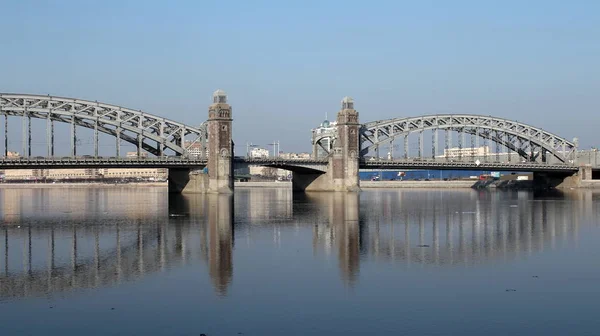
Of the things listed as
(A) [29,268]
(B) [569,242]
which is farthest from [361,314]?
(B) [569,242]

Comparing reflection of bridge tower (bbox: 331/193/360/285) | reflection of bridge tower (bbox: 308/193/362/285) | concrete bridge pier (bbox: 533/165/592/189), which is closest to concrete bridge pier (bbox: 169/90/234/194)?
reflection of bridge tower (bbox: 331/193/360/285)

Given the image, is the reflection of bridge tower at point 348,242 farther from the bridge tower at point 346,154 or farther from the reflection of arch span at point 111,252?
the bridge tower at point 346,154

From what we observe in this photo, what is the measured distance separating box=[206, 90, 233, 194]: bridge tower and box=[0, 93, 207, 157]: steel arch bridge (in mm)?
7959

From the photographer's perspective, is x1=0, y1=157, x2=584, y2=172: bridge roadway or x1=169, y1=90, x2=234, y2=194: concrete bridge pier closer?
x1=0, y1=157, x2=584, y2=172: bridge roadway

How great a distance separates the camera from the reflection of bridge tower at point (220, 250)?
2841 centimetres

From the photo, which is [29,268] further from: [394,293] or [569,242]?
[569,242]

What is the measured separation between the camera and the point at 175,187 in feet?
381

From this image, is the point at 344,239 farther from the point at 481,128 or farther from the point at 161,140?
the point at 481,128

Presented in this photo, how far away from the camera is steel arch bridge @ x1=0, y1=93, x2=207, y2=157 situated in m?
104

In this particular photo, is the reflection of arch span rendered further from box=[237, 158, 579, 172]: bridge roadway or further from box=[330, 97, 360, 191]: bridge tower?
box=[330, 97, 360, 191]: bridge tower

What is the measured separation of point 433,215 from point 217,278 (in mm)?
36543

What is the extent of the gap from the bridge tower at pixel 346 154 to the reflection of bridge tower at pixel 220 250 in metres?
60.6

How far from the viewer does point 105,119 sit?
109812 mm

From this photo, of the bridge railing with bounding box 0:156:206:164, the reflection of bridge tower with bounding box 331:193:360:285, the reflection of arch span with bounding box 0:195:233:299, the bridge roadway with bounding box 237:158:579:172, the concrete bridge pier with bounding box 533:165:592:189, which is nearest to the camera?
the reflection of arch span with bounding box 0:195:233:299
